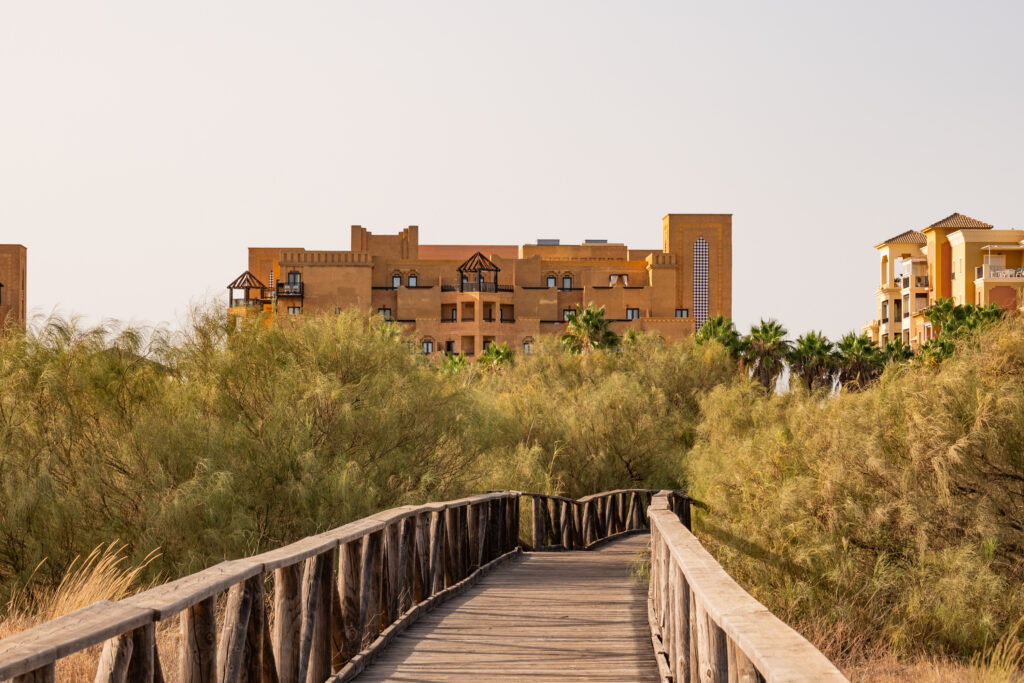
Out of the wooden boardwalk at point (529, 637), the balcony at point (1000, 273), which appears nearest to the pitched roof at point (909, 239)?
the balcony at point (1000, 273)

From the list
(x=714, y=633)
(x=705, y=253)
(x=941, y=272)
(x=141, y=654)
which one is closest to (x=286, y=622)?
(x=141, y=654)

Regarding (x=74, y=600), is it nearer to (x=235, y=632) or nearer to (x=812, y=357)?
(x=235, y=632)

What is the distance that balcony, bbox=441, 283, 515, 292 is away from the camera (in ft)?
302

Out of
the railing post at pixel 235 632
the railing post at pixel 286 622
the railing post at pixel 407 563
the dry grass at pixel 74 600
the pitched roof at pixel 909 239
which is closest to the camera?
the railing post at pixel 235 632

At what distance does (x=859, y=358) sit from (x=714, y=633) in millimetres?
55007

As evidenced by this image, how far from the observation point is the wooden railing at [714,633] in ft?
9.78

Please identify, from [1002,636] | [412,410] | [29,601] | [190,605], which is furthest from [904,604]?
[190,605]

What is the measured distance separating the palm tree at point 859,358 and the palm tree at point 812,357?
0.53 meters

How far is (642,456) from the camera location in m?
33.5

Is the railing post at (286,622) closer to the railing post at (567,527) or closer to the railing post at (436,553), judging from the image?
the railing post at (436,553)

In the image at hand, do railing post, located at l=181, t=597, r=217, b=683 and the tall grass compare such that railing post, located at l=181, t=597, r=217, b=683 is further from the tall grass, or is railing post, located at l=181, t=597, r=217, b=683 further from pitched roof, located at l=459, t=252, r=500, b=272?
pitched roof, located at l=459, t=252, r=500, b=272

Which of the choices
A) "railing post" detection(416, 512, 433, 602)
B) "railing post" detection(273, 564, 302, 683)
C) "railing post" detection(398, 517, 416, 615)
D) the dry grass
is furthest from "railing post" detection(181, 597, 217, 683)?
"railing post" detection(416, 512, 433, 602)

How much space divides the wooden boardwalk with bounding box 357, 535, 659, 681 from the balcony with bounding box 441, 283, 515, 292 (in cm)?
7987

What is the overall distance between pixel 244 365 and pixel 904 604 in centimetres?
981
